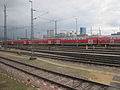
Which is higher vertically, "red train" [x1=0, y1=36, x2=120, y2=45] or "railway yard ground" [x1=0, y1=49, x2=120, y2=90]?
"red train" [x1=0, y1=36, x2=120, y2=45]

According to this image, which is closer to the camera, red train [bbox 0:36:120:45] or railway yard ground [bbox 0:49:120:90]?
railway yard ground [bbox 0:49:120:90]

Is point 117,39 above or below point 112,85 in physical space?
above

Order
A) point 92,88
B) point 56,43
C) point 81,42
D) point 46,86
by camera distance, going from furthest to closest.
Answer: point 56,43, point 81,42, point 46,86, point 92,88

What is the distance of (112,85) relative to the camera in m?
7.45

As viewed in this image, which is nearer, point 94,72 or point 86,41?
point 94,72

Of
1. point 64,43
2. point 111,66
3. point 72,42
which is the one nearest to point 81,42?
point 72,42

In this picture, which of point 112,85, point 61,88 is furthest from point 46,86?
point 112,85

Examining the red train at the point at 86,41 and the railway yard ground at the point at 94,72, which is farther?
the red train at the point at 86,41

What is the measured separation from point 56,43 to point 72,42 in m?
8.24

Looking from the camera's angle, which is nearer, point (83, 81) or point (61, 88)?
point (61, 88)

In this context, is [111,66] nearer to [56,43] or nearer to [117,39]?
[117,39]

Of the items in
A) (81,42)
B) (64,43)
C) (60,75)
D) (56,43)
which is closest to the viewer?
(60,75)

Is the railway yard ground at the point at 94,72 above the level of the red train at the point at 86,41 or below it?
below

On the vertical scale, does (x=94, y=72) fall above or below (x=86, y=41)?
below
